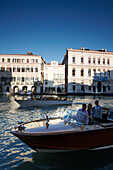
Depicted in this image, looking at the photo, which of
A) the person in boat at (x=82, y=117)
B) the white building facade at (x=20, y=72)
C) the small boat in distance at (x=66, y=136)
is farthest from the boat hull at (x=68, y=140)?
the white building facade at (x=20, y=72)

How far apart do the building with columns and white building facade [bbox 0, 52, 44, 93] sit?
9.00 m

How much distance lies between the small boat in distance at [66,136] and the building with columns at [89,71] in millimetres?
36987

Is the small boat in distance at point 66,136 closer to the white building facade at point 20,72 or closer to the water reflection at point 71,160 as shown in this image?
the water reflection at point 71,160

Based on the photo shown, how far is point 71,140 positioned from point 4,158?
241cm

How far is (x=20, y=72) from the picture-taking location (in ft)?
141

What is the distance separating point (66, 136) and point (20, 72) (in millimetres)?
40246

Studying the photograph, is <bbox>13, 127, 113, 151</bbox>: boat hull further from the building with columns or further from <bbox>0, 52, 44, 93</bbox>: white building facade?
<bbox>0, 52, 44, 93</bbox>: white building facade

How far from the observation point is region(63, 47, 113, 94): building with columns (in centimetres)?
4253

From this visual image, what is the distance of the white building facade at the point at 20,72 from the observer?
140 feet

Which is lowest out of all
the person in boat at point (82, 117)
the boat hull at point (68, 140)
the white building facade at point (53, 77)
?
the boat hull at point (68, 140)

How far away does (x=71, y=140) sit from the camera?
15.6 feet

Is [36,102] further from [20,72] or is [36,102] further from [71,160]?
[20,72]

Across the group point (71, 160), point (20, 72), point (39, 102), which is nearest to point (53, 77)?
point (20, 72)

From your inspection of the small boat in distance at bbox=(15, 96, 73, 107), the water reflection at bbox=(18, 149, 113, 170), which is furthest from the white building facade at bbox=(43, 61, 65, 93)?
the water reflection at bbox=(18, 149, 113, 170)
